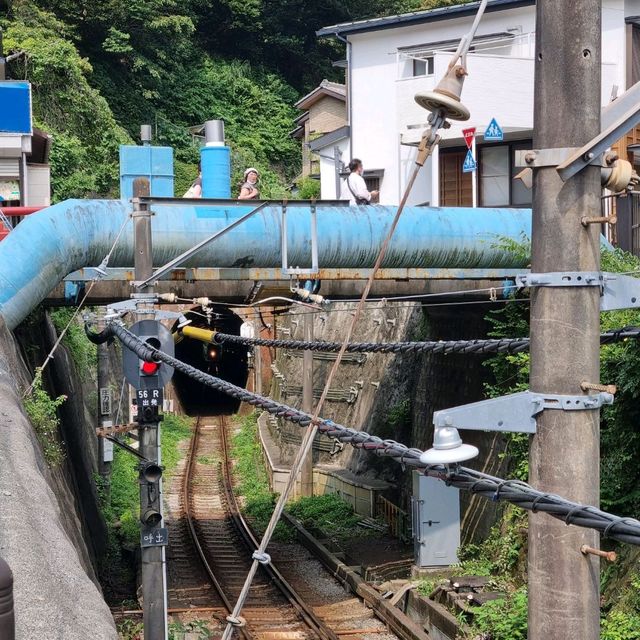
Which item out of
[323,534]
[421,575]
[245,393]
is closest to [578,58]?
[245,393]

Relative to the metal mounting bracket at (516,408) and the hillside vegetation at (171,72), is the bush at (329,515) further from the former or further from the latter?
the metal mounting bracket at (516,408)

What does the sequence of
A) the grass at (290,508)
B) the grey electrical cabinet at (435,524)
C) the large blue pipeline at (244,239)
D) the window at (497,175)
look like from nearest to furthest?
1. the large blue pipeline at (244,239)
2. the grey electrical cabinet at (435,524)
3. the grass at (290,508)
4. the window at (497,175)

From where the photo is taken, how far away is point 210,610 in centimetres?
1631

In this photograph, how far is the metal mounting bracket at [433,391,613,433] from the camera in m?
3.75

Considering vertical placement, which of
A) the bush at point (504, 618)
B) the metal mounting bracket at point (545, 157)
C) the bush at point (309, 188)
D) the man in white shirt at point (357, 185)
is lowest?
the bush at point (504, 618)

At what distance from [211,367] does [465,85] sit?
81.9 ft

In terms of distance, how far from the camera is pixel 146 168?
15.6 meters

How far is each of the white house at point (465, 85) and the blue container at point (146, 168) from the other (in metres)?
5.45

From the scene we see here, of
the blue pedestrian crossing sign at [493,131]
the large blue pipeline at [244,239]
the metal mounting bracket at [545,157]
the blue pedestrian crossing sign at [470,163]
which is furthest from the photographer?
the blue pedestrian crossing sign at [493,131]

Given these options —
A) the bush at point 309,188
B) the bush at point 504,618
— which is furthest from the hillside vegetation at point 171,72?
the bush at point 504,618

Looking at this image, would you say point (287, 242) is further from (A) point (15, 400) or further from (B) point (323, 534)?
(B) point (323, 534)

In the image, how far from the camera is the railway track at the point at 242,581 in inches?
596

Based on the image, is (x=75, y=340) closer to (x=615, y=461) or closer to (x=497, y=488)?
(x=615, y=461)

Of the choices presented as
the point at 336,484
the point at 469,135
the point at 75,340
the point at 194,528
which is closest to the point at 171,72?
the point at 75,340
